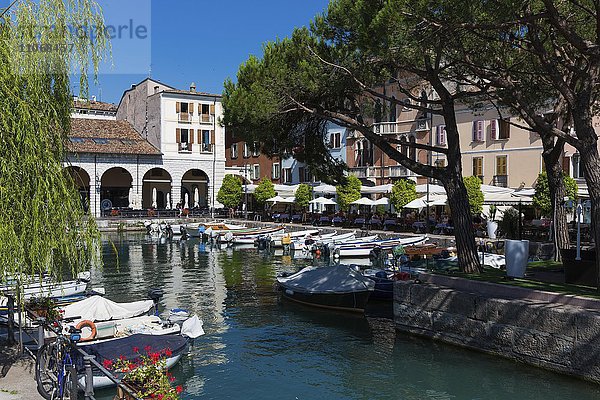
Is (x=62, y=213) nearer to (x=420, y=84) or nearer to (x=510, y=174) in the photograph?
(x=420, y=84)

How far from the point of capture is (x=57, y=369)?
8500 mm

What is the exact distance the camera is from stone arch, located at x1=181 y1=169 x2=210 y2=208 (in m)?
62.6

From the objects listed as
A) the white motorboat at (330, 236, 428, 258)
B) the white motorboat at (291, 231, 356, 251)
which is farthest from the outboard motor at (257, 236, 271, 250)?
the white motorboat at (330, 236, 428, 258)

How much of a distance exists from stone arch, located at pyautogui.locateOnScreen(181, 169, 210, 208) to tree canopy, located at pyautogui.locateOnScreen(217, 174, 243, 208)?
6251 mm

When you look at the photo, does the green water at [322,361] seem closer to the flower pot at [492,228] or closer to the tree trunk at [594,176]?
the tree trunk at [594,176]

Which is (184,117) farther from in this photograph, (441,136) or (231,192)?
(441,136)

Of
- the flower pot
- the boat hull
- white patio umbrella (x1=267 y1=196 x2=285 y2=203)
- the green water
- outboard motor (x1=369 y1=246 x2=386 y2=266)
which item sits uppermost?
white patio umbrella (x1=267 y1=196 x2=285 y2=203)

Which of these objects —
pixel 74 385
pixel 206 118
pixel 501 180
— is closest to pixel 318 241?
pixel 501 180

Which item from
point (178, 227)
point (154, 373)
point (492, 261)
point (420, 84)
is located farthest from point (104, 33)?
point (178, 227)

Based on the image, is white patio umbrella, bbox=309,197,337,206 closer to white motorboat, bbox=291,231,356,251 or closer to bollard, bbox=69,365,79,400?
white motorboat, bbox=291,231,356,251

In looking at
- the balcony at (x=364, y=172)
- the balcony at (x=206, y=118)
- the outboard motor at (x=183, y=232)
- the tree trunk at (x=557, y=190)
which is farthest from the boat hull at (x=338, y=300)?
the balcony at (x=206, y=118)

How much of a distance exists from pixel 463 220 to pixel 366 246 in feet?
53.6

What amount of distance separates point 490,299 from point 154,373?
8360 mm

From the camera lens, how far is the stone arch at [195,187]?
2463 inches
